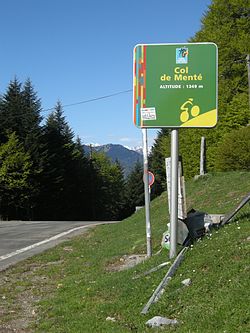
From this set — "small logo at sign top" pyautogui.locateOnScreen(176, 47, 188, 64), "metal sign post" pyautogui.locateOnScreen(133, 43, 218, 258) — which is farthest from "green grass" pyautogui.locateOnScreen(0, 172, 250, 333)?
"small logo at sign top" pyautogui.locateOnScreen(176, 47, 188, 64)

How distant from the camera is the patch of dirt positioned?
1016 cm

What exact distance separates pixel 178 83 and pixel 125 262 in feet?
15.0

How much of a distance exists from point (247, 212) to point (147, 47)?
4016mm

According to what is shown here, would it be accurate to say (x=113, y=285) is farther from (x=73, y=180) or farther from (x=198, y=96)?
(x=73, y=180)

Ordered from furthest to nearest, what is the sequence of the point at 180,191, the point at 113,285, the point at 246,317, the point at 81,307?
the point at 180,191
the point at 113,285
the point at 81,307
the point at 246,317

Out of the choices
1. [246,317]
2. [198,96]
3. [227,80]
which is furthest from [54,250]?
[227,80]

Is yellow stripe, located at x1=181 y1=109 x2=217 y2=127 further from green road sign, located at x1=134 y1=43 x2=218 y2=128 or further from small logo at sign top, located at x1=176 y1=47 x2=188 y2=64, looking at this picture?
small logo at sign top, located at x1=176 y1=47 x2=188 y2=64

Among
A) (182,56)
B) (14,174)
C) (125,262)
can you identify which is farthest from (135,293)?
(14,174)

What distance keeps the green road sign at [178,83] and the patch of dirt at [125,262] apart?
3.39 m

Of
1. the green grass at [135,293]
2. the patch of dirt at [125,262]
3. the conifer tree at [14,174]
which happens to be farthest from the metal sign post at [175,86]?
the conifer tree at [14,174]

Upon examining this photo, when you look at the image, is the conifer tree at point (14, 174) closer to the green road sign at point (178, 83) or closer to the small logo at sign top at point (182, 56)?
the green road sign at point (178, 83)

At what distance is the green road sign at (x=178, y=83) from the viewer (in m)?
7.98

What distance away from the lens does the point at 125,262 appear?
10828mm

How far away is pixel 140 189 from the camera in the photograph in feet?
271
